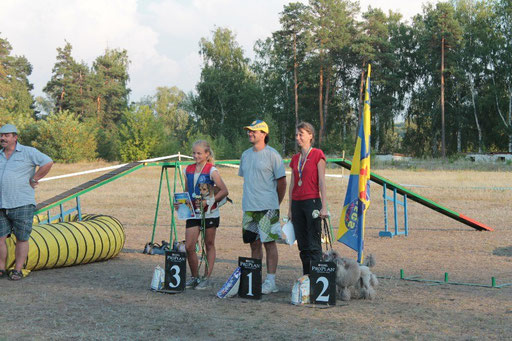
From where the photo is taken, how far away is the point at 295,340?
13.6 ft

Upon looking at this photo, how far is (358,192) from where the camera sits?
23.1ft

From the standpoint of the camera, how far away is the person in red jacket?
5.44 metres

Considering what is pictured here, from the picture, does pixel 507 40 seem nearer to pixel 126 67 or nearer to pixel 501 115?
pixel 501 115

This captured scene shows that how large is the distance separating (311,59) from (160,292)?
44944 mm

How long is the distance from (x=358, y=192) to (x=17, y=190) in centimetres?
411

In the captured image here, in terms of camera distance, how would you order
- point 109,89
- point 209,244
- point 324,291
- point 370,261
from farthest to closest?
point 109,89 < point 370,261 < point 209,244 < point 324,291

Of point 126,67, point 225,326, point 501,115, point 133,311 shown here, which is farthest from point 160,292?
point 126,67

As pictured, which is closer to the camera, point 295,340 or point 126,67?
point 295,340

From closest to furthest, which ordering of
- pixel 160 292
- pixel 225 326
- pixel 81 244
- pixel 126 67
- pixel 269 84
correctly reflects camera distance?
1. pixel 225 326
2. pixel 160 292
3. pixel 81 244
4. pixel 269 84
5. pixel 126 67

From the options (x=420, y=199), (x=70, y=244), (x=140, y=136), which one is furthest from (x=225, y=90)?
(x=70, y=244)

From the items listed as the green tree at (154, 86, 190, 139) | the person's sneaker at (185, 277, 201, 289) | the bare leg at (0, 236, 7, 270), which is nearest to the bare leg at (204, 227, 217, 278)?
the person's sneaker at (185, 277, 201, 289)

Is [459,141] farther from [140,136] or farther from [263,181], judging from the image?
[263,181]

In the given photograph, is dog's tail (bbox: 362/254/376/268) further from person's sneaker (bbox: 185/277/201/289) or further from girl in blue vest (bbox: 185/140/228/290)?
person's sneaker (bbox: 185/277/201/289)

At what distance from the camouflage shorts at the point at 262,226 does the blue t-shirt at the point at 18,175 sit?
2650mm
